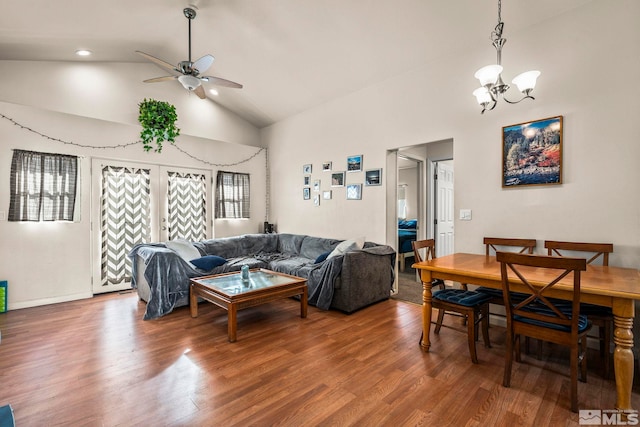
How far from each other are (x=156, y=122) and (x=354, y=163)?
3.23 meters

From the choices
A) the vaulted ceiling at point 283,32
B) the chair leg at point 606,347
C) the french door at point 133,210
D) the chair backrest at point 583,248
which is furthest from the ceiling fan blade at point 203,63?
the chair leg at point 606,347

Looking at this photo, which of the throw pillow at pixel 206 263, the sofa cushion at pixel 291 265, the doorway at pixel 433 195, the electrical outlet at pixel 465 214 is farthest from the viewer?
the doorway at pixel 433 195

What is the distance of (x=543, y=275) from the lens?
219 cm

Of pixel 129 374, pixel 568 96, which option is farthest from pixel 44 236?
pixel 568 96

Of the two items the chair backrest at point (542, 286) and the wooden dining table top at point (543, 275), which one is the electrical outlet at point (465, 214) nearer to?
the wooden dining table top at point (543, 275)

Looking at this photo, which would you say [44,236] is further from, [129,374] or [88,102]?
[129,374]

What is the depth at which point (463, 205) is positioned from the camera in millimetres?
3656

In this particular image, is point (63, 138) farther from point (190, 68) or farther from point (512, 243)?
point (512, 243)

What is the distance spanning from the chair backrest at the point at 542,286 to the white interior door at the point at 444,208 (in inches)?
124

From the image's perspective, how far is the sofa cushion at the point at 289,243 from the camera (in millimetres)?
5433

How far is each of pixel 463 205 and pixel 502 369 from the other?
1.88 metres

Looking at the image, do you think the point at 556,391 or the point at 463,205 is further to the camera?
the point at 463,205

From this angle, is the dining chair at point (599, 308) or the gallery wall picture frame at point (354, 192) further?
the gallery wall picture frame at point (354, 192)

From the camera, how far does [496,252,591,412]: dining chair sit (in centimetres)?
185
